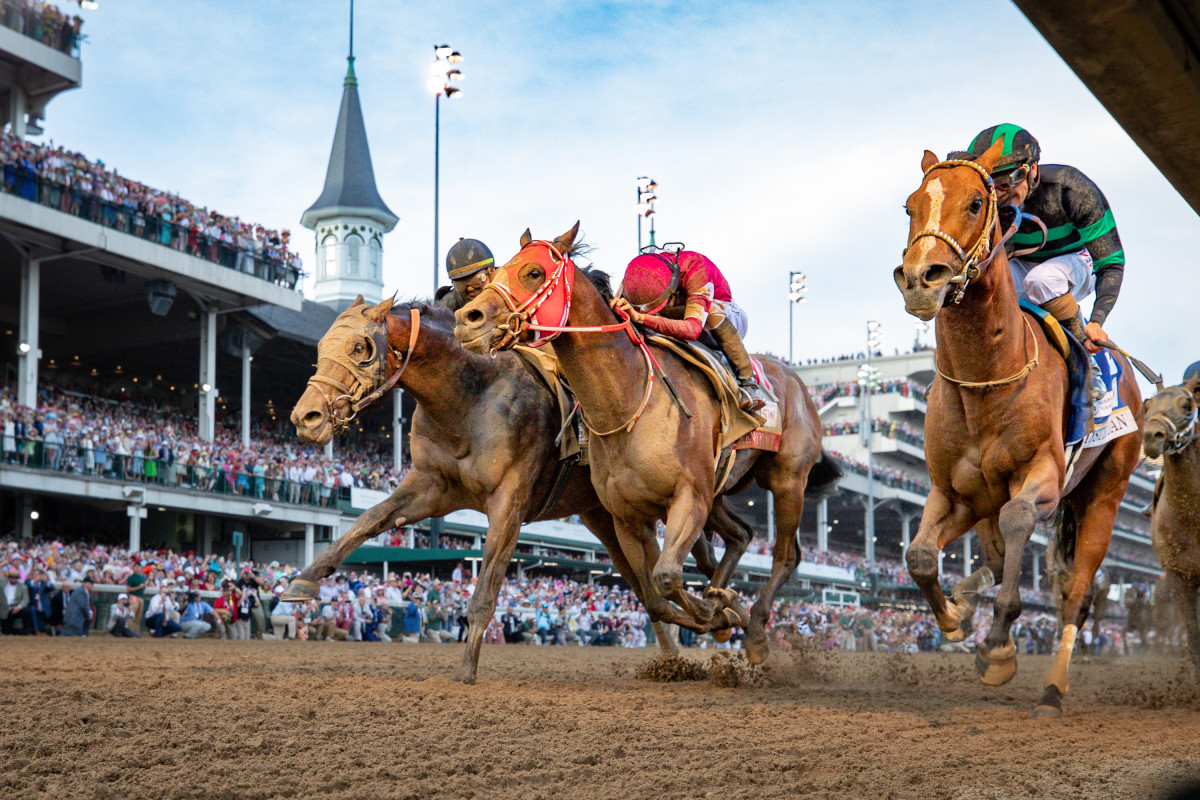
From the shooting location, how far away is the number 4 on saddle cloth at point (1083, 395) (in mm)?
6648

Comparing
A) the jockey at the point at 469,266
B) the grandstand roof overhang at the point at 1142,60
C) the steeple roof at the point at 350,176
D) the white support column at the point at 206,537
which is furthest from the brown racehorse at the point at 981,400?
the steeple roof at the point at 350,176

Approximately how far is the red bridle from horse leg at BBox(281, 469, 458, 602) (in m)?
1.48

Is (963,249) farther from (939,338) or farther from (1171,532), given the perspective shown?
(1171,532)

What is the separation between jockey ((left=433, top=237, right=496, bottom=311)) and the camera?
27.7 feet

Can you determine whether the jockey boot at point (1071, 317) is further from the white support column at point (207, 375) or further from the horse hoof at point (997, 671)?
the white support column at point (207, 375)

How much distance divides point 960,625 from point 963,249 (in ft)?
8.09

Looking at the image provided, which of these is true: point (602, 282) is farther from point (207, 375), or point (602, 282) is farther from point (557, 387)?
point (207, 375)

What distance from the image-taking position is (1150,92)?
2.96m

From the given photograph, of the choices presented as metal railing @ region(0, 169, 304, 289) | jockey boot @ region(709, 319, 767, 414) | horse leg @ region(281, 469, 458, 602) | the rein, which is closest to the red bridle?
jockey boot @ region(709, 319, 767, 414)

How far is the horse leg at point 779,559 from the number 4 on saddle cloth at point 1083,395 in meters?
2.29

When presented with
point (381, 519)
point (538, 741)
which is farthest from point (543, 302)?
point (538, 741)

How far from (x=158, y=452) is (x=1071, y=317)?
931 inches

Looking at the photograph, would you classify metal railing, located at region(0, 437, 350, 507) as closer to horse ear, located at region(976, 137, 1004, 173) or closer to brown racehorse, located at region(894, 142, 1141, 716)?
brown racehorse, located at region(894, 142, 1141, 716)

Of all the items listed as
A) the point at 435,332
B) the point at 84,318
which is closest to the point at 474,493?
the point at 435,332
